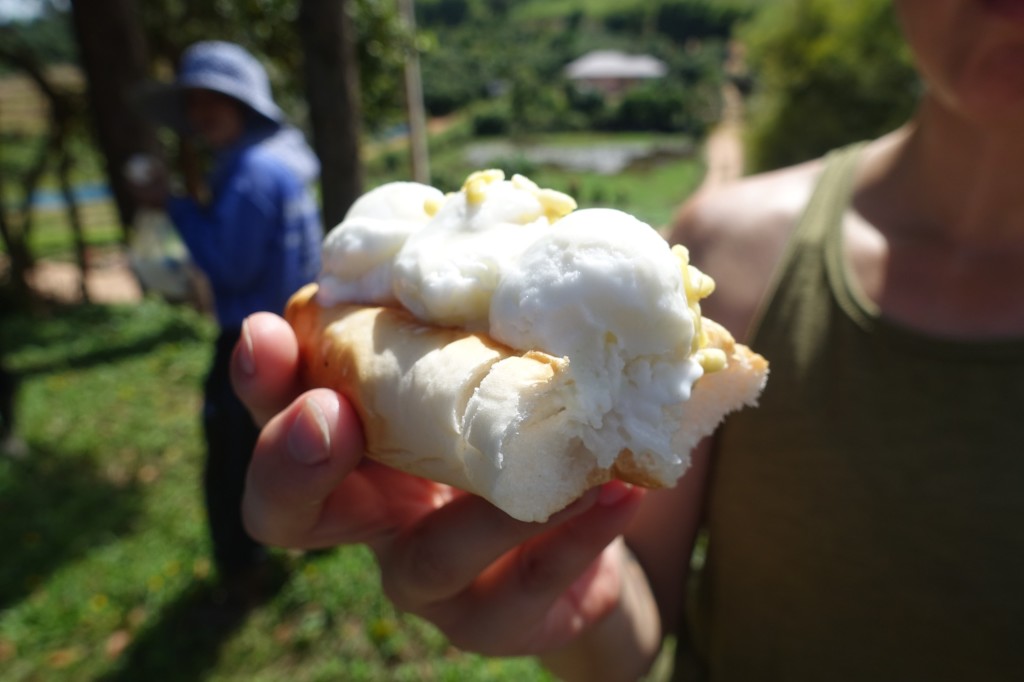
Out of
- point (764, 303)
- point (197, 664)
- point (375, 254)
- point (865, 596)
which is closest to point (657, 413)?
point (375, 254)

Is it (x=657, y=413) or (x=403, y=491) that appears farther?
(x=403, y=491)

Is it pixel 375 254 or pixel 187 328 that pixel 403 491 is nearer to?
pixel 375 254

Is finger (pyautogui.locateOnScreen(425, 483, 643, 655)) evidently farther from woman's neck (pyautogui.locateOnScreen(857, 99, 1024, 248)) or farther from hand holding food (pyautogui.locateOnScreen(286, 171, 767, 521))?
woman's neck (pyautogui.locateOnScreen(857, 99, 1024, 248))

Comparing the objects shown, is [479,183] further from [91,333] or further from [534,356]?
[91,333]

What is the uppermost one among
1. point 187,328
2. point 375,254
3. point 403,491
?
point 375,254

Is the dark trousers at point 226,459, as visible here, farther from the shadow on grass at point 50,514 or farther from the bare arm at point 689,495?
the bare arm at point 689,495

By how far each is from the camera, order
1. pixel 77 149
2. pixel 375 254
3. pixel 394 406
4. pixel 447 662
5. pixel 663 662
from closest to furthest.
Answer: pixel 394 406 < pixel 375 254 < pixel 663 662 < pixel 447 662 < pixel 77 149

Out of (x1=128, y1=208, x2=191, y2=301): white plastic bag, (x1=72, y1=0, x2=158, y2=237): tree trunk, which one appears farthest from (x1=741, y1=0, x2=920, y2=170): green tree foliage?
(x1=128, y1=208, x2=191, y2=301): white plastic bag

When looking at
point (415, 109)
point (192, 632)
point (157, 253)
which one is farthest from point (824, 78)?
point (192, 632)

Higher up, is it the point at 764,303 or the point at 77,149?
the point at 764,303
